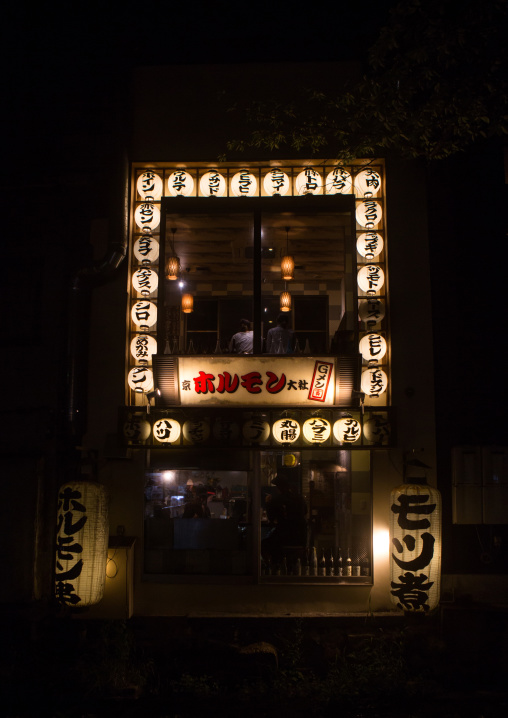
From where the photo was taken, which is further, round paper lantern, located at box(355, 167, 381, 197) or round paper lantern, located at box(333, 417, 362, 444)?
round paper lantern, located at box(355, 167, 381, 197)

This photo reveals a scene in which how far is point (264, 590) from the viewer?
11.7m

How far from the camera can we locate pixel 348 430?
37.2 feet

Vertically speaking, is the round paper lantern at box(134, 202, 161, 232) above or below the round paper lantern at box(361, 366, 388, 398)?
above

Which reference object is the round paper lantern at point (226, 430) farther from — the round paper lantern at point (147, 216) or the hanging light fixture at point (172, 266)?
the round paper lantern at point (147, 216)

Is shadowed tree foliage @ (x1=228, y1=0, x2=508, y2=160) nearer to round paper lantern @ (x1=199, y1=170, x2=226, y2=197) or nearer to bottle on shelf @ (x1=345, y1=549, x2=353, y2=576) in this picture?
round paper lantern @ (x1=199, y1=170, x2=226, y2=197)

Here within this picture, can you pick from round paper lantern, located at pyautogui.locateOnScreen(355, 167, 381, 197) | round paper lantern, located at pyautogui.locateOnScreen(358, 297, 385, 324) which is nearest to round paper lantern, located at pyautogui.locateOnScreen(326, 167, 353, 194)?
round paper lantern, located at pyautogui.locateOnScreen(355, 167, 381, 197)

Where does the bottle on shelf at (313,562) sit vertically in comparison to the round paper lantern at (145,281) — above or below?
below

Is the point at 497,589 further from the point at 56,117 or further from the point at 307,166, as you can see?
the point at 56,117

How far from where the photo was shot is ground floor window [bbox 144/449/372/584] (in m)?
11.9

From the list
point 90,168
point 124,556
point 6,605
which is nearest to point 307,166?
point 90,168

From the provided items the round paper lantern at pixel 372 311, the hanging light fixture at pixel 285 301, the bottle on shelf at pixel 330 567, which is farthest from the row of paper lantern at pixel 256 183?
the bottle on shelf at pixel 330 567

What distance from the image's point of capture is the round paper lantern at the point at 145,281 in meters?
12.3

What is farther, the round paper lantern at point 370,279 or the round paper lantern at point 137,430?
the round paper lantern at point 370,279

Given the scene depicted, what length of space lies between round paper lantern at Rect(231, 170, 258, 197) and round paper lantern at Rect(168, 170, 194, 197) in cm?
103
